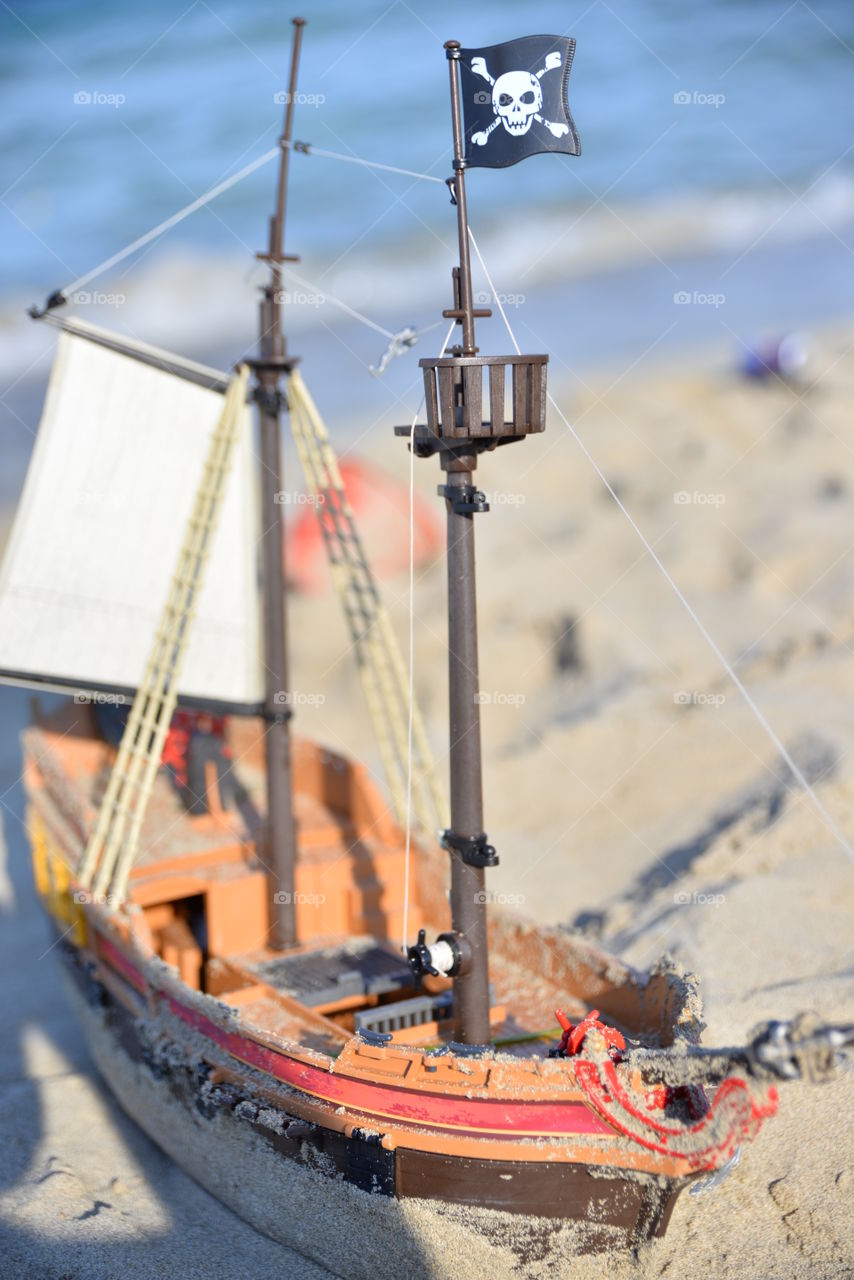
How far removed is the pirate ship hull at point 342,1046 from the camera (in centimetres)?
698

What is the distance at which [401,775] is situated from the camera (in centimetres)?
1196

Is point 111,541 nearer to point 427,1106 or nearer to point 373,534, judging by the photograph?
point 427,1106

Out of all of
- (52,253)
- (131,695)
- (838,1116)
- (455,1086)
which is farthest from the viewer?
(52,253)

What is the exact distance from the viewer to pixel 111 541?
1167 cm

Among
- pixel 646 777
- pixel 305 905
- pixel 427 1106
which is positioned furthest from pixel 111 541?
pixel 646 777

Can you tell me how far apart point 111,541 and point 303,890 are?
11.8 feet

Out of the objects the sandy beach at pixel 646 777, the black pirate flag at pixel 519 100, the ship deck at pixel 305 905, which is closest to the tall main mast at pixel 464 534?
the black pirate flag at pixel 519 100

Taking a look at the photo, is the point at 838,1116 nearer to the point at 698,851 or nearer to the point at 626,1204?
the point at 626,1204

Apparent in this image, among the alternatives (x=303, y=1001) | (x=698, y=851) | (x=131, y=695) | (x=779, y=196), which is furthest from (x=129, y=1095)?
(x=779, y=196)

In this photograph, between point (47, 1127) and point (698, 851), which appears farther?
point (698, 851)

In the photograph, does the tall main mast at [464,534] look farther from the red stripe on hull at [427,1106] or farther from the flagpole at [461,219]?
the red stripe on hull at [427,1106]

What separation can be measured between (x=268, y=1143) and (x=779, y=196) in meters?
46.8

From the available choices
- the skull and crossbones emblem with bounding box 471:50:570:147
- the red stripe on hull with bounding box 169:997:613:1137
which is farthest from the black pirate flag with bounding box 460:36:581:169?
the red stripe on hull with bounding box 169:997:613:1137

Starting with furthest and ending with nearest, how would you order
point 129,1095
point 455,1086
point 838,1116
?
point 129,1095
point 838,1116
point 455,1086
